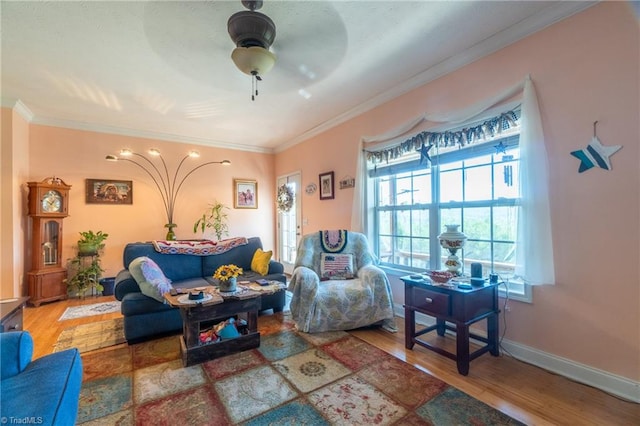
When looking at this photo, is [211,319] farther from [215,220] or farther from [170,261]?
[215,220]

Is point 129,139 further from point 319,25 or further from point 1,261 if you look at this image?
point 319,25

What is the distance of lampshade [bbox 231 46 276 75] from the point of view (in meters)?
2.00

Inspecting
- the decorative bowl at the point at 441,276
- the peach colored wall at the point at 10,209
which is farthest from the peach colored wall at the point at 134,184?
the decorative bowl at the point at 441,276

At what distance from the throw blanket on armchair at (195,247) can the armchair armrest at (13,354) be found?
2.14 metres

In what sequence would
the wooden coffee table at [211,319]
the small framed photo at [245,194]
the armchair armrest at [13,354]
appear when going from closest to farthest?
the armchair armrest at [13,354], the wooden coffee table at [211,319], the small framed photo at [245,194]

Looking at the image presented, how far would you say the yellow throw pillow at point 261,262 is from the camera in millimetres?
3539

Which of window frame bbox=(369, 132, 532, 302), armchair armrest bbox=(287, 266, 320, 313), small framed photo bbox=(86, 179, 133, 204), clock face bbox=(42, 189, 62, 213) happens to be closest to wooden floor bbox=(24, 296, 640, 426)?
window frame bbox=(369, 132, 532, 302)

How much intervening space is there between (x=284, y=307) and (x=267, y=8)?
10.2ft

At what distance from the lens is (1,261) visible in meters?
3.45

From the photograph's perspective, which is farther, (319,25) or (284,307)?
(284,307)

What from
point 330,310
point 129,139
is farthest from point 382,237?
point 129,139

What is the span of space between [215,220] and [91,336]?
2.85 metres

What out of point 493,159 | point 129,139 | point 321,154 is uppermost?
point 129,139

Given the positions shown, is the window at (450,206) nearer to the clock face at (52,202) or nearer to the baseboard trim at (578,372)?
the baseboard trim at (578,372)
